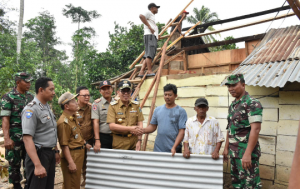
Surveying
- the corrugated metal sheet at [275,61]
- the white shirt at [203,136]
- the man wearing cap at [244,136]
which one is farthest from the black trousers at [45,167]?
the corrugated metal sheet at [275,61]

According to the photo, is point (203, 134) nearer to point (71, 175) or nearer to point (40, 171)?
point (71, 175)

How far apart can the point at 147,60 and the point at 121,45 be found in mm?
6982

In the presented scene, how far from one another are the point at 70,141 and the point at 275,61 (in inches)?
141

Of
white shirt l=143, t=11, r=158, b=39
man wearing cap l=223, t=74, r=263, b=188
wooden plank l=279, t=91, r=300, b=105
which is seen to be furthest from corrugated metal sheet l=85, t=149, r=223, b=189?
white shirt l=143, t=11, r=158, b=39

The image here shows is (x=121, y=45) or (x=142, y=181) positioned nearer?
(x=142, y=181)

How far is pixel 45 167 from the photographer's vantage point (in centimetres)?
255

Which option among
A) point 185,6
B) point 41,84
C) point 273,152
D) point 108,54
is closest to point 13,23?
point 108,54

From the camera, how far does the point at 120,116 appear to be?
3.18 meters

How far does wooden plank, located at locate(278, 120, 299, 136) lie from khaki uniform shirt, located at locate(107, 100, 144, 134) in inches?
92.0

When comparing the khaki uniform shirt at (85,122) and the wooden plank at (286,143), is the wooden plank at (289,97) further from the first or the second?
the khaki uniform shirt at (85,122)

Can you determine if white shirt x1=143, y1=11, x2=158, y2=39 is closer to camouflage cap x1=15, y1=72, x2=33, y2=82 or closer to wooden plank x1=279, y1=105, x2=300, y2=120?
camouflage cap x1=15, y1=72, x2=33, y2=82

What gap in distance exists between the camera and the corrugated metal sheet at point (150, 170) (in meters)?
2.51

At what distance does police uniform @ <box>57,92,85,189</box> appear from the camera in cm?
279

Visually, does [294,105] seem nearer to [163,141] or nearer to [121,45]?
[163,141]
